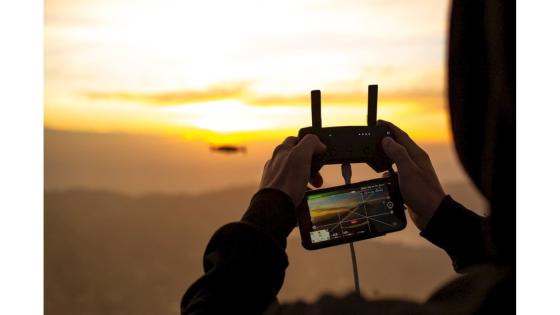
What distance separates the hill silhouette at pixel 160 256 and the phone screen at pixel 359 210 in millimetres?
258

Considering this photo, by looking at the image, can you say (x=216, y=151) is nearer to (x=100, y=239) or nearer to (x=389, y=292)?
(x=100, y=239)

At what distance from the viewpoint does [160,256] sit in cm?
121

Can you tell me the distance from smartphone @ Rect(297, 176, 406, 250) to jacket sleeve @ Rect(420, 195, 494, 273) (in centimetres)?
10

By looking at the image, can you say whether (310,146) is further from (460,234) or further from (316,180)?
(460,234)

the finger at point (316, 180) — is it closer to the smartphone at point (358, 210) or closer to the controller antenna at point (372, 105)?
the smartphone at point (358, 210)

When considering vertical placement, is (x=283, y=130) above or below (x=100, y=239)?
above

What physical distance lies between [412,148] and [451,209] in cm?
12

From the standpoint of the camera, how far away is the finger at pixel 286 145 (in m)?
0.80

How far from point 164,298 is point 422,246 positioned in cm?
48

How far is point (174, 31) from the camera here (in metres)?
1.18

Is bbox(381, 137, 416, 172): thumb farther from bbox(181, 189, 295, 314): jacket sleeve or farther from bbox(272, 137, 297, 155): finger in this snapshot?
bbox(181, 189, 295, 314): jacket sleeve
